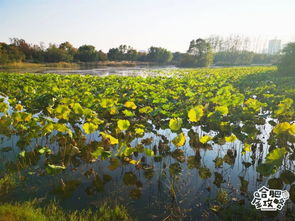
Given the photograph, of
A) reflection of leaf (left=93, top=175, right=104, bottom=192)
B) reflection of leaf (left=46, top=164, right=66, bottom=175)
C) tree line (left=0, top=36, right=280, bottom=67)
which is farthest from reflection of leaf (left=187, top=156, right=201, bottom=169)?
tree line (left=0, top=36, right=280, bottom=67)

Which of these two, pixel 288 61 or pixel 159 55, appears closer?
pixel 288 61

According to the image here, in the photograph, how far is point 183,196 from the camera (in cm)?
259

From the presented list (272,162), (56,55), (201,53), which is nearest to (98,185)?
(272,162)

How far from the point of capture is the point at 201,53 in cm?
4600

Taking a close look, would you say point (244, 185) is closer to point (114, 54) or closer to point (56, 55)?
point (56, 55)

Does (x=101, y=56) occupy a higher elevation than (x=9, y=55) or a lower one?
higher

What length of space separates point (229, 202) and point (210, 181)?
50cm

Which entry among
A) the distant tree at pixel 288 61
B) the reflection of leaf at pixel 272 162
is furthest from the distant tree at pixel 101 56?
the reflection of leaf at pixel 272 162

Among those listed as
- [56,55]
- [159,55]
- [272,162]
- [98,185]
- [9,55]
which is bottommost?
[98,185]

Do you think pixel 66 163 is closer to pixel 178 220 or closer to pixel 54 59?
pixel 178 220

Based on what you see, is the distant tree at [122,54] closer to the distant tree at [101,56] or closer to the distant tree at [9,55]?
the distant tree at [101,56]

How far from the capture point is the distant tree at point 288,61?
15.4 metres

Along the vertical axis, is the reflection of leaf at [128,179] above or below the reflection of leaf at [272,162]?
below

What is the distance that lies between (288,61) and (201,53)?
31684 millimetres
